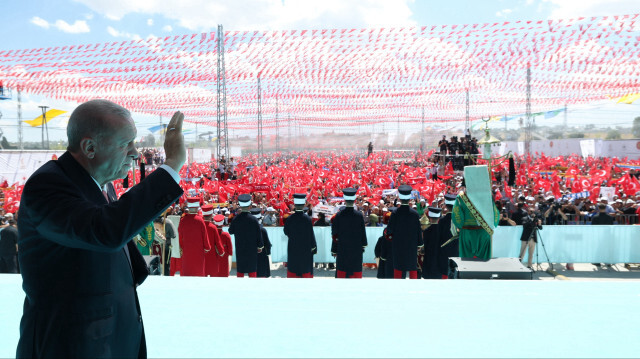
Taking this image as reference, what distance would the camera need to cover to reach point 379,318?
2357mm

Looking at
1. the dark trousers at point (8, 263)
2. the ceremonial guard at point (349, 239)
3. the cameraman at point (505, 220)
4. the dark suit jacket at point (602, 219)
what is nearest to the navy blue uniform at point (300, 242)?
the ceremonial guard at point (349, 239)

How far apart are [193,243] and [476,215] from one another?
4035 mm

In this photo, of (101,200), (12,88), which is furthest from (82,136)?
(12,88)

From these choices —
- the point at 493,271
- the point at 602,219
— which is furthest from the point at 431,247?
the point at 602,219

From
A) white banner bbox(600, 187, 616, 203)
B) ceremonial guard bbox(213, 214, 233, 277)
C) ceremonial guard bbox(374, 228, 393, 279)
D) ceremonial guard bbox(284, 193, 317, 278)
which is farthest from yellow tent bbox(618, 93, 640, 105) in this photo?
ceremonial guard bbox(213, 214, 233, 277)

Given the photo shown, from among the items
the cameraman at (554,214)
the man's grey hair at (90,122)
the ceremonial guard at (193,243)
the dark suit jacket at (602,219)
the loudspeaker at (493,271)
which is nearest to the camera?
the man's grey hair at (90,122)

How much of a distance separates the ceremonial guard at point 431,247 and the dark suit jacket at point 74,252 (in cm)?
626

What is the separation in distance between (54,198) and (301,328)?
150 centimetres

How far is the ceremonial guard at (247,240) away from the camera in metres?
6.90

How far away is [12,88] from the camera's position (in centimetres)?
1839

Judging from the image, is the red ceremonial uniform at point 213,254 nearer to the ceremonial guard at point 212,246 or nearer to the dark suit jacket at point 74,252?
the ceremonial guard at point 212,246

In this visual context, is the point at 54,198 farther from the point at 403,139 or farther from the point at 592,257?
the point at 403,139

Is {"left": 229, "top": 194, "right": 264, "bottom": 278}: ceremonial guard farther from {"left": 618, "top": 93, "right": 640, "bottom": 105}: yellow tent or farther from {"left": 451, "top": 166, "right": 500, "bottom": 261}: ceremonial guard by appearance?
{"left": 618, "top": 93, "right": 640, "bottom": 105}: yellow tent

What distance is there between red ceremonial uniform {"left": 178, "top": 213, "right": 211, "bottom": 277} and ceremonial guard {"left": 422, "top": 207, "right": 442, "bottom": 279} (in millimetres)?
3448
